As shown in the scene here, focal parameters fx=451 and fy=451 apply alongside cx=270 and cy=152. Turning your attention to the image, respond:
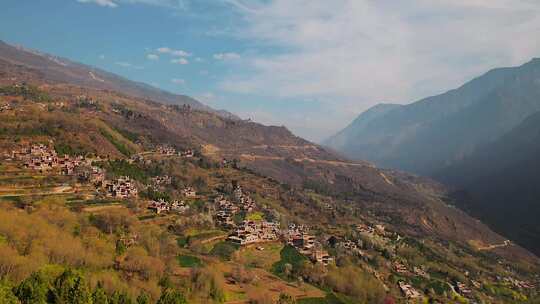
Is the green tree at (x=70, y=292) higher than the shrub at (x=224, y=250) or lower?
higher

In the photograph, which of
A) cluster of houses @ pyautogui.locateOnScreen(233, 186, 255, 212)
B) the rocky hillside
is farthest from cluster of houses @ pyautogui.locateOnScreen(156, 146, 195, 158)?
cluster of houses @ pyautogui.locateOnScreen(233, 186, 255, 212)

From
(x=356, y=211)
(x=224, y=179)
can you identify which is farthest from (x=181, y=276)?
(x=356, y=211)

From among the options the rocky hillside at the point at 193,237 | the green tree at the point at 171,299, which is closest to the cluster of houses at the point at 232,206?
the rocky hillside at the point at 193,237

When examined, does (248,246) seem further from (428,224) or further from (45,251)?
(428,224)

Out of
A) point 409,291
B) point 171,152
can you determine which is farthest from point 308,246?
point 171,152

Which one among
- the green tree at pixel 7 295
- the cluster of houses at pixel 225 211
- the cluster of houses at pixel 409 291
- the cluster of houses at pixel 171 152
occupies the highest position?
the cluster of houses at pixel 171 152

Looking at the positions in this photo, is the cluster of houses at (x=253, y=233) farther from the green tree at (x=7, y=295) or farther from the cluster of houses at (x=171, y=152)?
the cluster of houses at (x=171, y=152)

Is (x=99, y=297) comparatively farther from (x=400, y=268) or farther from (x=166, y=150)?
(x=166, y=150)
